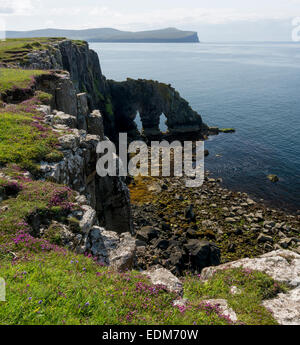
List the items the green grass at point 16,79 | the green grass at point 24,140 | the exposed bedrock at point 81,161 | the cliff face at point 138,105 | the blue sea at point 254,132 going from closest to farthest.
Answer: the green grass at point 24,140, the exposed bedrock at point 81,161, the green grass at point 16,79, the blue sea at point 254,132, the cliff face at point 138,105

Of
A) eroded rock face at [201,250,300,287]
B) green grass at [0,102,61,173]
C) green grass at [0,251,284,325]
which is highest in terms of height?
green grass at [0,102,61,173]

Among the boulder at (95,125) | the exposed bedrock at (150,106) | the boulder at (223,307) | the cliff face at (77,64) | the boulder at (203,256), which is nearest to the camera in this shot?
the boulder at (223,307)

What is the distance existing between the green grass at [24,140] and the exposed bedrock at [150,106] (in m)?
70.5

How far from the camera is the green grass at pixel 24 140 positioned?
593 inches

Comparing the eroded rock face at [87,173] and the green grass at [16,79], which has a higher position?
the green grass at [16,79]

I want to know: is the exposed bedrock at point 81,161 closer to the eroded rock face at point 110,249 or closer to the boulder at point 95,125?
the boulder at point 95,125

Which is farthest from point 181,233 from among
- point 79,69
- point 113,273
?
point 79,69

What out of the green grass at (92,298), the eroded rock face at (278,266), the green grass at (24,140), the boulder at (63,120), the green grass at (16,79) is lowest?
the eroded rock face at (278,266)

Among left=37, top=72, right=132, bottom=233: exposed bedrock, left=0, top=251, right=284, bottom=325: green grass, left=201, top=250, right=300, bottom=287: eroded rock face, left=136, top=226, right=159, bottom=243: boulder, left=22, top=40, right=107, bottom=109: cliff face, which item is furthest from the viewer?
left=22, top=40, right=107, bottom=109: cliff face

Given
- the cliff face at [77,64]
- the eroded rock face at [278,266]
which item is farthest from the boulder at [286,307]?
the cliff face at [77,64]

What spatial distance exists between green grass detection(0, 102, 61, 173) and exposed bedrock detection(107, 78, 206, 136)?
70.5 metres

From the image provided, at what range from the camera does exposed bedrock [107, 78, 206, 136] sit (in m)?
89.6

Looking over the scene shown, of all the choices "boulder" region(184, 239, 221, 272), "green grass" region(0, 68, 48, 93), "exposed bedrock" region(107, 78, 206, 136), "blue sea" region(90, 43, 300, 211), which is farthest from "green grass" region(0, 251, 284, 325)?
"exposed bedrock" region(107, 78, 206, 136)

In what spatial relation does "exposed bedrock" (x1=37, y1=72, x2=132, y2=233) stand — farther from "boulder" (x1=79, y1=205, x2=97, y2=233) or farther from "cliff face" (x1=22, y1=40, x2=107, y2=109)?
"cliff face" (x1=22, y1=40, x2=107, y2=109)
